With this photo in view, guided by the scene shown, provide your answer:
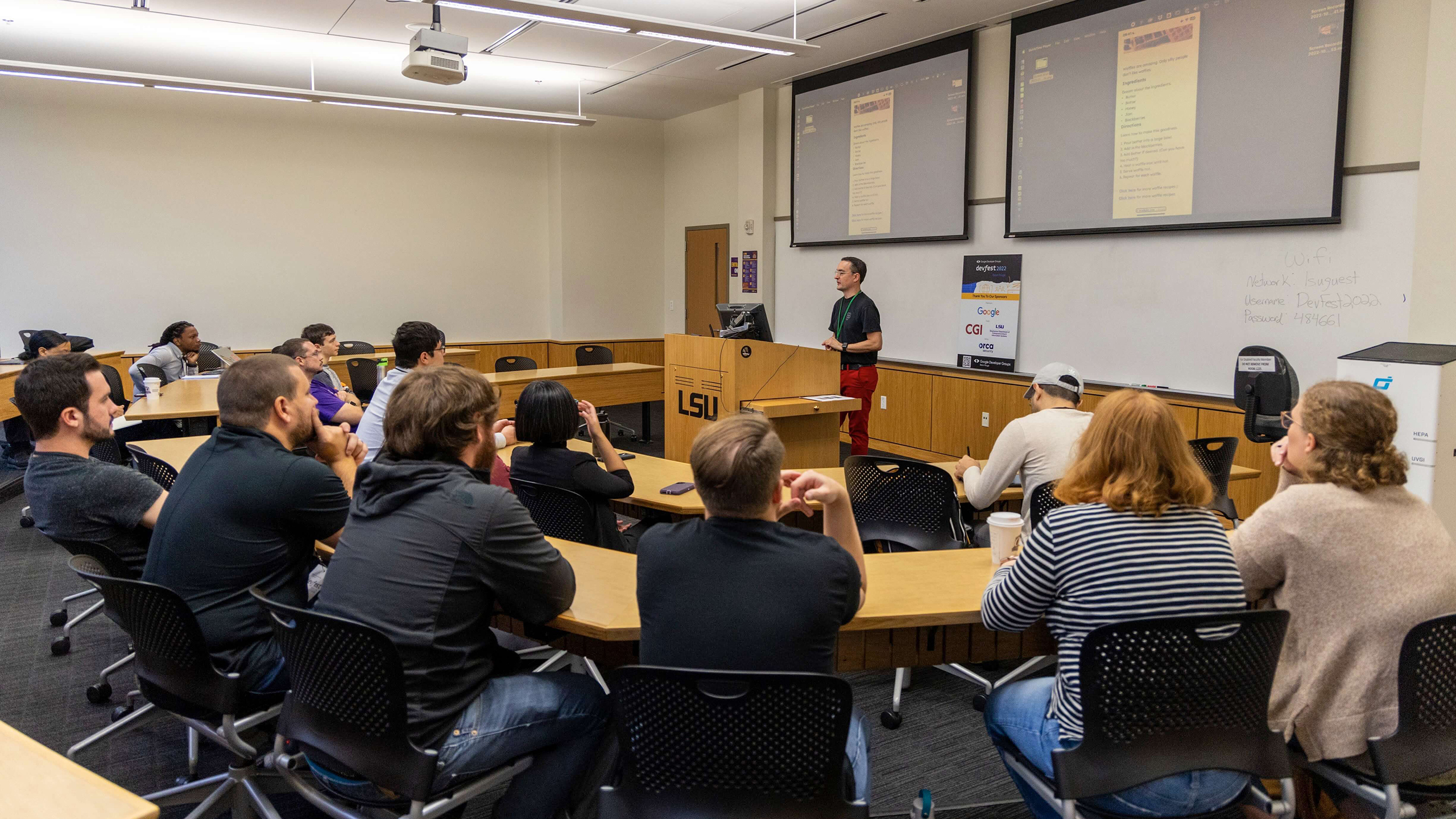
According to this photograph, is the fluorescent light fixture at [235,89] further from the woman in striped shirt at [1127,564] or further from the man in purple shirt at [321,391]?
the woman in striped shirt at [1127,564]

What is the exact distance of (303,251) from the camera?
30.8ft

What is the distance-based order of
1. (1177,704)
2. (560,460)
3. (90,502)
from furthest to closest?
(560,460), (90,502), (1177,704)

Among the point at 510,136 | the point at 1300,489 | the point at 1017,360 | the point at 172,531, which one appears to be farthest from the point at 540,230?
the point at 1300,489

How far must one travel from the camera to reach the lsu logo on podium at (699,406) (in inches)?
226

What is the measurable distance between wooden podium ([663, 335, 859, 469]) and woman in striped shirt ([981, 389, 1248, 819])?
3518mm

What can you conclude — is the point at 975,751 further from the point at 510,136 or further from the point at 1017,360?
the point at 510,136

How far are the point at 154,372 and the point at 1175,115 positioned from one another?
270 inches

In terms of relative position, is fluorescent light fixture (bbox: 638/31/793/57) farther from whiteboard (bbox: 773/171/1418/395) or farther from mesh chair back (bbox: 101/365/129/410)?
mesh chair back (bbox: 101/365/129/410)

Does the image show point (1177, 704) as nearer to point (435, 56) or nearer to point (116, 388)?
point (435, 56)

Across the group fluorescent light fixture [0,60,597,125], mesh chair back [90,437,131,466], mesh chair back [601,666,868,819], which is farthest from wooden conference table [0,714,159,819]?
fluorescent light fixture [0,60,597,125]

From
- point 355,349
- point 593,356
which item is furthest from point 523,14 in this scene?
point 355,349

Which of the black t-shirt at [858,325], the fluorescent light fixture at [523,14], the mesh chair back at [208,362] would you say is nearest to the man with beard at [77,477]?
the fluorescent light fixture at [523,14]

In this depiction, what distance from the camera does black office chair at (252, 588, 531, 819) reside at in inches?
65.7

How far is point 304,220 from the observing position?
9.35 meters
